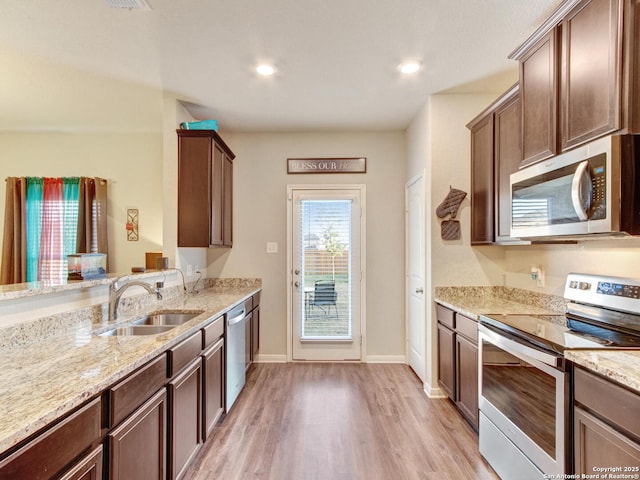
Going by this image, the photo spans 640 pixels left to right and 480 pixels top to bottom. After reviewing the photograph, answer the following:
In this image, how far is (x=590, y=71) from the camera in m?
1.51

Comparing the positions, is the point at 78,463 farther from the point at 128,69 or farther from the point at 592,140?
the point at 128,69

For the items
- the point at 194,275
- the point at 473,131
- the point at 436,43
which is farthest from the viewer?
the point at 194,275

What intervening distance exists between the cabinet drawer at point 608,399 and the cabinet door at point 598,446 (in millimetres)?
39

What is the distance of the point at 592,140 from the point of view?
58.2 inches

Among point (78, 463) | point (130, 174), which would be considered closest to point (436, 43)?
point (78, 463)

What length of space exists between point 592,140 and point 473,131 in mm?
1529

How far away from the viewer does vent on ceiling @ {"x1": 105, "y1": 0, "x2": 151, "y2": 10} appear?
178 centimetres

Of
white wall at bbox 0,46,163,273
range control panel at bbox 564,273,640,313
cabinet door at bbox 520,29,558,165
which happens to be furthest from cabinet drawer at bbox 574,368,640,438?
white wall at bbox 0,46,163,273

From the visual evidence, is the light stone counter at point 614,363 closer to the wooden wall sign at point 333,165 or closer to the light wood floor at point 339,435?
the light wood floor at point 339,435

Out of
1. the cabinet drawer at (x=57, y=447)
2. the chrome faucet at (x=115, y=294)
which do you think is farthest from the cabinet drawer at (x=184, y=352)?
the cabinet drawer at (x=57, y=447)

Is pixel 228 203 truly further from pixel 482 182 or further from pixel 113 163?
pixel 482 182

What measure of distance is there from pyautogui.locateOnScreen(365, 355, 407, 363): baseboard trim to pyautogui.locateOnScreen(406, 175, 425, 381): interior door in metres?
0.14

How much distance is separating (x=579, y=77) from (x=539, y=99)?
0.28 m

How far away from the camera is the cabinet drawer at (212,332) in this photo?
2117mm
